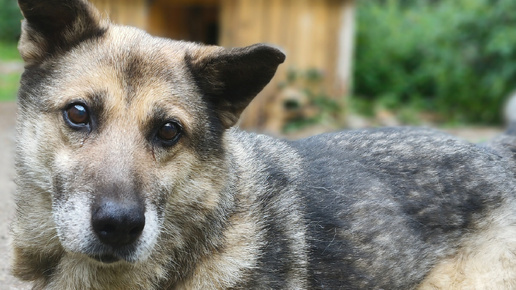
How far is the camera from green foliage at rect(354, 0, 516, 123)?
16578 millimetres

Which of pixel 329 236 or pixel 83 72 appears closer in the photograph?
pixel 83 72

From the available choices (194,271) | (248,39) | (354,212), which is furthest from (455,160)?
(248,39)

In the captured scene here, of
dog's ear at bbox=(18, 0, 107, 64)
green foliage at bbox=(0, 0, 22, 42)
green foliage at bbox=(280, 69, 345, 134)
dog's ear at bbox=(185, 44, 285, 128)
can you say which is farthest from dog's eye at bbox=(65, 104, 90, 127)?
green foliage at bbox=(0, 0, 22, 42)

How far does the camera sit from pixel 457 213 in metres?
4.60

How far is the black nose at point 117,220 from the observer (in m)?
3.28

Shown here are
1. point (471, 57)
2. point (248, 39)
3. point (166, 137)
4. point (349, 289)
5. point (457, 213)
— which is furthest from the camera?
point (471, 57)

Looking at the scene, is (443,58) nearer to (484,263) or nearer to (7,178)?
(7,178)

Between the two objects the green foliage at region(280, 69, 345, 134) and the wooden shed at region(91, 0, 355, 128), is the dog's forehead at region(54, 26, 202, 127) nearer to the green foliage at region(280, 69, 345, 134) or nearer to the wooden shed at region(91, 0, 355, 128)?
the wooden shed at region(91, 0, 355, 128)

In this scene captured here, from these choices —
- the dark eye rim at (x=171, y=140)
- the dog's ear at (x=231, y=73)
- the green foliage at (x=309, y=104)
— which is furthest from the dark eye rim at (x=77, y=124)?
the green foliage at (x=309, y=104)

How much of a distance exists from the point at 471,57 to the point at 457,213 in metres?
13.9

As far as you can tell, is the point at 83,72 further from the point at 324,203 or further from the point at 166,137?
the point at 324,203

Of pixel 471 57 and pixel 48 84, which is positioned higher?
pixel 48 84

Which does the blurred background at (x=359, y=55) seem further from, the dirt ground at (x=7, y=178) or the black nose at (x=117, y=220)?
the black nose at (x=117, y=220)

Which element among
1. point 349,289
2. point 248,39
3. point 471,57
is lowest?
point 471,57
